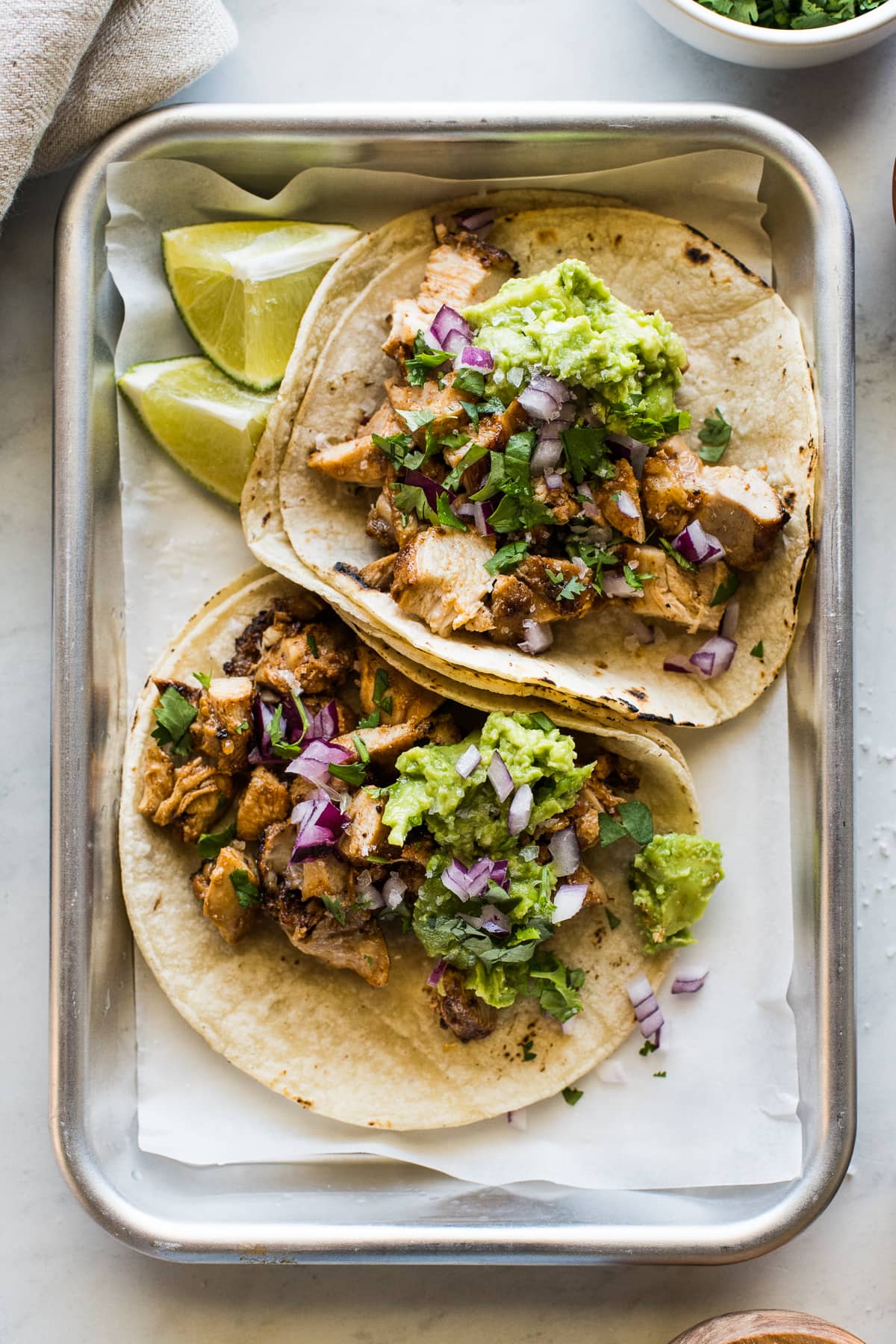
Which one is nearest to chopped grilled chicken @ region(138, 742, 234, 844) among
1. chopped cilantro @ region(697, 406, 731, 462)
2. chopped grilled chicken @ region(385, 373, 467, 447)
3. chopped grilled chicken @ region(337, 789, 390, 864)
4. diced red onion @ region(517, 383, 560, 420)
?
chopped grilled chicken @ region(337, 789, 390, 864)

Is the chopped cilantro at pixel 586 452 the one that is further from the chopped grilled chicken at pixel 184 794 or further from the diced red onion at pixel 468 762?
the chopped grilled chicken at pixel 184 794

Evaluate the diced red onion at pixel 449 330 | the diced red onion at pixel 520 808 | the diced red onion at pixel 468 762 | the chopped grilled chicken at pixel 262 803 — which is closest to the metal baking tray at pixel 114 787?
the chopped grilled chicken at pixel 262 803

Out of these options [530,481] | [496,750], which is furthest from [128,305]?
[496,750]

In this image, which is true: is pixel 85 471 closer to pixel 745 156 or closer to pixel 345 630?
pixel 345 630

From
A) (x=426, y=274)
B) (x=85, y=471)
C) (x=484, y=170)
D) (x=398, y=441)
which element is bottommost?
(x=85, y=471)

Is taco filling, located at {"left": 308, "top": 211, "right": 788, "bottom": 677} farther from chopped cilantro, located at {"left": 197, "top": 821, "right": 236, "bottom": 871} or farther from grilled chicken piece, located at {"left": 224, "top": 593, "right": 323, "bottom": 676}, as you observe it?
chopped cilantro, located at {"left": 197, "top": 821, "right": 236, "bottom": 871}

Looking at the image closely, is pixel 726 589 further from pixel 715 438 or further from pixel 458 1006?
pixel 458 1006

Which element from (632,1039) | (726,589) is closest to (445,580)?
(726,589)
